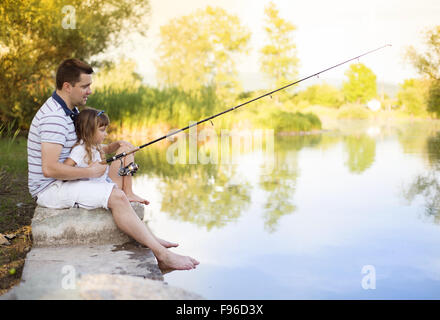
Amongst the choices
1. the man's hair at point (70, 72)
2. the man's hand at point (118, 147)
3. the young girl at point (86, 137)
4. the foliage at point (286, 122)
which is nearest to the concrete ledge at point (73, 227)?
the young girl at point (86, 137)

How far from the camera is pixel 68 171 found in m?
3.54

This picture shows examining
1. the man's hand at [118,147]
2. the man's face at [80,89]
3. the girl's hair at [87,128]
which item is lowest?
the man's hand at [118,147]

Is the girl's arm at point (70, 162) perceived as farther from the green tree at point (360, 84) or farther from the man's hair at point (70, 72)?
the green tree at point (360, 84)

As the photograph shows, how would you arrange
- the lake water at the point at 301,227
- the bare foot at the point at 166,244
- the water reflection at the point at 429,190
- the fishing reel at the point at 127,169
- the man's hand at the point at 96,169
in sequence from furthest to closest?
the water reflection at the point at 429,190 < the fishing reel at the point at 127,169 < the bare foot at the point at 166,244 < the man's hand at the point at 96,169 < the lake water at the point at 301,227

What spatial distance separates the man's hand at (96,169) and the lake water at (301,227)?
33.4 inches

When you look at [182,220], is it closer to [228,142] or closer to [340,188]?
[340,188]

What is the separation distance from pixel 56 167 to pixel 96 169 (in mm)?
261

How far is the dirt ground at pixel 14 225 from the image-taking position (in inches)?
129

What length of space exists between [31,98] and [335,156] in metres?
6.73

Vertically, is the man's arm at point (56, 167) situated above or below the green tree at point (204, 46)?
below

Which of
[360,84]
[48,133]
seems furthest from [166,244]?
[360,84]

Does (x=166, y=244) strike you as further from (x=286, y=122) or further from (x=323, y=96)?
(x=323, y=96)

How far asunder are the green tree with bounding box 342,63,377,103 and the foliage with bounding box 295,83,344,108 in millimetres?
2892

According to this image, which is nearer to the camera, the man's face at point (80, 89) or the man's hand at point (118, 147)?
the man's face at point (80, 89)
